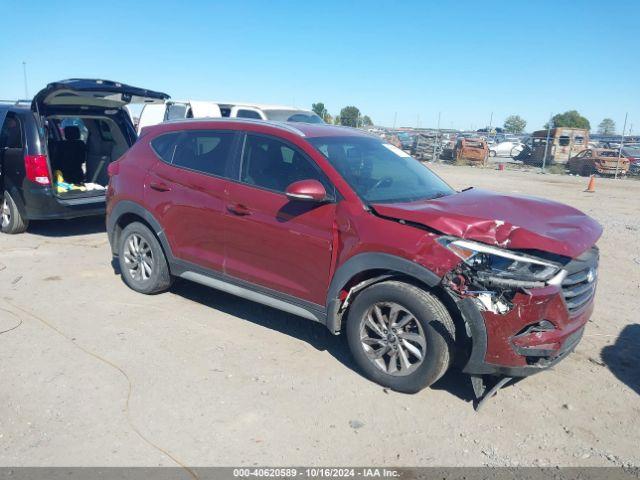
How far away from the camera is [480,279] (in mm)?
3518

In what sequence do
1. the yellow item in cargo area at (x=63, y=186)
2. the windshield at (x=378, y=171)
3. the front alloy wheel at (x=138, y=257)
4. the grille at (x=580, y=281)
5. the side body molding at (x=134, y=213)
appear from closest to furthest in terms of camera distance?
the grille at (x=580, y=281)
the windshield at (x=378, y=171)
the side body molding at (x=134, y=213)
the front alloy wheel at (x=138, y=257)
the yellow item in cargo area at (x=63, y=186)

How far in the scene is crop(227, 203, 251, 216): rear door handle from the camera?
4.63m

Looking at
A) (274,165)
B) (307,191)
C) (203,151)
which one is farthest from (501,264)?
(203,151)

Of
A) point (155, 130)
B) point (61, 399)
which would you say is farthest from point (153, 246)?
point (61, 399)

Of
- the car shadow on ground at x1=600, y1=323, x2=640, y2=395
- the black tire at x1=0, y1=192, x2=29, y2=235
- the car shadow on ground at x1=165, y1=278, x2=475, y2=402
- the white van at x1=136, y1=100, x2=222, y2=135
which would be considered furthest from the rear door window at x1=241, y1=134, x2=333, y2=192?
the white van at x1=136, y1=100, x2=222, y2=135

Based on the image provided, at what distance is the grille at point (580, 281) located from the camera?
11.9ft

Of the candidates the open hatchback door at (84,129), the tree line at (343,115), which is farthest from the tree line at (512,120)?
the open hatchback door at (84,129)

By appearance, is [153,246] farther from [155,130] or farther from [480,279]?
[480,279]

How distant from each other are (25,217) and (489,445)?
7212mm

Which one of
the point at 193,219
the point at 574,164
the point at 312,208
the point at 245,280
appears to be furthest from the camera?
the point at 574,164

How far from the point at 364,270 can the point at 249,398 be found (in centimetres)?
119

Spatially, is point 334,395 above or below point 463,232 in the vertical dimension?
below

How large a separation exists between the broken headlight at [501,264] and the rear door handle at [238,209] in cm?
181

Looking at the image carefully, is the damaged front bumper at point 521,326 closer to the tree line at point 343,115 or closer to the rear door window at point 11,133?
the rear door window at point 11,133
